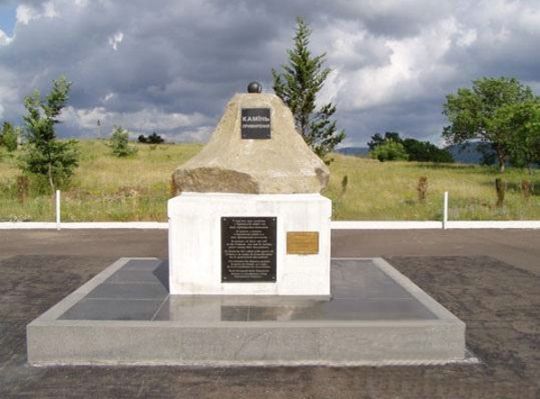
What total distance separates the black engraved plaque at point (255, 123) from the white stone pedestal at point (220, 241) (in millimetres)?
816

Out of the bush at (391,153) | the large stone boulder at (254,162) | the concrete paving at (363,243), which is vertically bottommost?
the concrete paving at (363,243)

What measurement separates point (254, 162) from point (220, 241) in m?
1.00

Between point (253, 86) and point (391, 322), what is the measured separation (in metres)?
3.33

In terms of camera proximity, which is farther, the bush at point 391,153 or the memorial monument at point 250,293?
the bush at point 391,153

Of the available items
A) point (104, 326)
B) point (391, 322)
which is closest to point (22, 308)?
point (104, 326)

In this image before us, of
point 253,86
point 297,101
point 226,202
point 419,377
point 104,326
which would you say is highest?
point 297,101

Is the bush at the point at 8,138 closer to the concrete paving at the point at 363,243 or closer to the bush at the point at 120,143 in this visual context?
the bush at the point at 120,143

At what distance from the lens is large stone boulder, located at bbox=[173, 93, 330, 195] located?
6.18 metres

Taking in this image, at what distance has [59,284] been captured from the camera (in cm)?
830

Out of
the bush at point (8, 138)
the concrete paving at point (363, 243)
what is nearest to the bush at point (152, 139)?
the bush at point (8, 138)

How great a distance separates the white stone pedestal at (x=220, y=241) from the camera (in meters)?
6.07

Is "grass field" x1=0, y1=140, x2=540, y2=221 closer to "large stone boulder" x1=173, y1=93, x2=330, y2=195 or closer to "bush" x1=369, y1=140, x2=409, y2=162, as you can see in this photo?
"large stone boulder" x1=173, y1=93, x2=330, y2=195

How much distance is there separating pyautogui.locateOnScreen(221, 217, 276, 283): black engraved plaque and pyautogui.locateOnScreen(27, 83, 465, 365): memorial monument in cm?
1

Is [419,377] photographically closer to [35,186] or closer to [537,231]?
[537,231]
